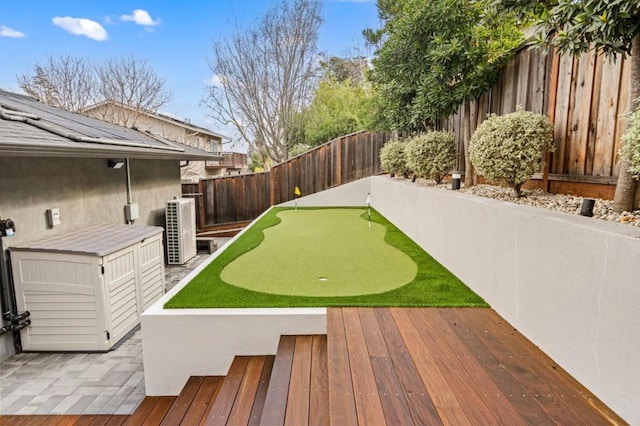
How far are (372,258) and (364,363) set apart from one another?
2.37m

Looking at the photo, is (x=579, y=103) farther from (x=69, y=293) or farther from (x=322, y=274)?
(x=69, y=293)

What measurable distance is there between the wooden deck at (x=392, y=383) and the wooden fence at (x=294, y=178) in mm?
7864

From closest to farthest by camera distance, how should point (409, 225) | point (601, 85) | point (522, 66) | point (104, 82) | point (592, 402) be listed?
point (592, 402), point (601, 85), point (522, 66), point (409, 225), point (104, 82)

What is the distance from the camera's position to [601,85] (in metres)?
2.69

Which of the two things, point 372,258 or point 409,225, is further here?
point 409,225

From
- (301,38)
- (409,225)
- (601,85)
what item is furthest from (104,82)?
(601,85)

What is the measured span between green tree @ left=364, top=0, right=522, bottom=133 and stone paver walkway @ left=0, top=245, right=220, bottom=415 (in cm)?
493

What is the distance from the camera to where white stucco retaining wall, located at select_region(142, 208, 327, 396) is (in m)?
2.64

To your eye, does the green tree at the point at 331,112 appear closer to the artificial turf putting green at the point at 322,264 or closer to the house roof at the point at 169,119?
the house roof at the point at 169,119

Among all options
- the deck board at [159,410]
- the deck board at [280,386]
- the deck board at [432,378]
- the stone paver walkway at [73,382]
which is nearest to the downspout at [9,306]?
the stone paver walkway at [73,382]

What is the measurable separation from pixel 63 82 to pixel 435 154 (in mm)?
15870

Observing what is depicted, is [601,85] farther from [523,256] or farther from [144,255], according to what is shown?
[144,255]

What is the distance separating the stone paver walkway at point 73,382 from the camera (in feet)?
9.43

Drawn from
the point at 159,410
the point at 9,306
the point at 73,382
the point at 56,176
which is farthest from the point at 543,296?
the point at 56,176
